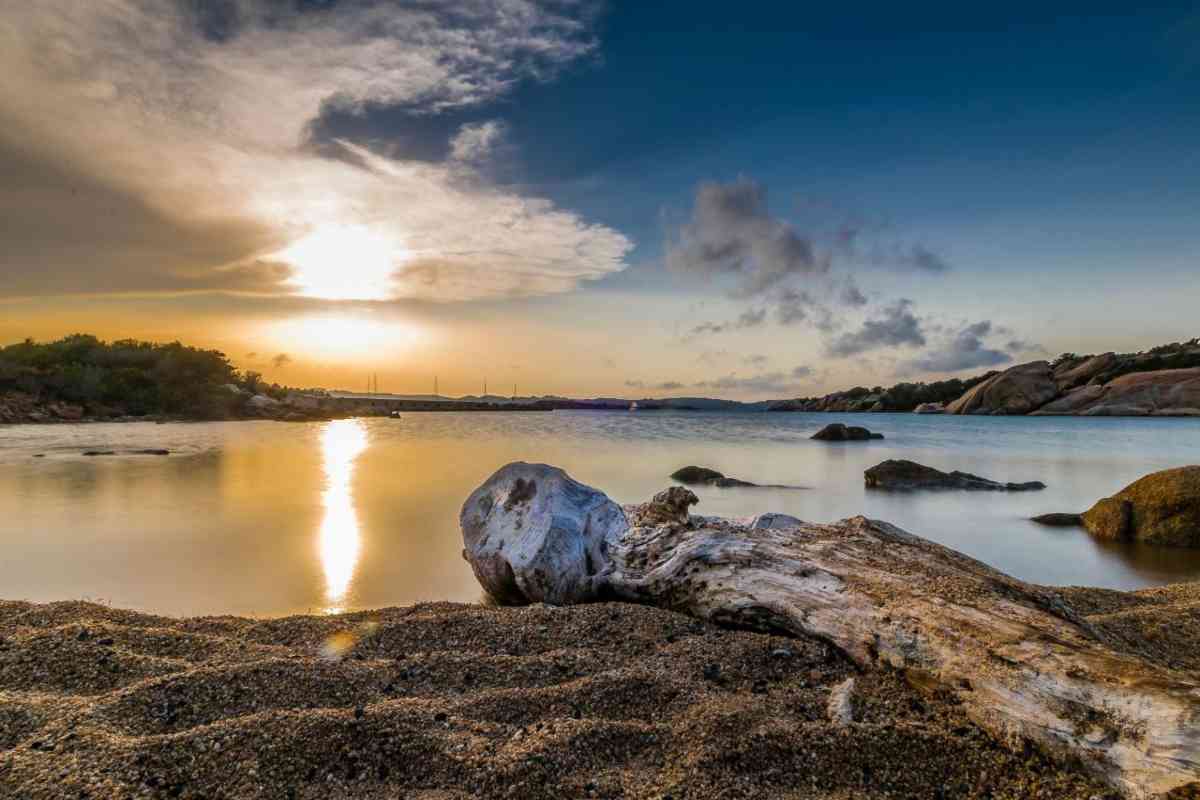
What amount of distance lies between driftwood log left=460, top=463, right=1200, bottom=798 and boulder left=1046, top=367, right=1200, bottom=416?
57052mm

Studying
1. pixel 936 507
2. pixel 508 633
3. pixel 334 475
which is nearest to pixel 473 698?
pixel 508 633

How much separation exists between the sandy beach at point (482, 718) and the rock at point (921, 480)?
9.87 m

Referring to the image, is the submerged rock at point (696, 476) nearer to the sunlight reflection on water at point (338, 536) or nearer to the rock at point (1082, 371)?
the sunlight reflection on water at point (338, 536)

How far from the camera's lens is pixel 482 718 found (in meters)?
2.99

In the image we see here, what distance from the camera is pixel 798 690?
329 cm

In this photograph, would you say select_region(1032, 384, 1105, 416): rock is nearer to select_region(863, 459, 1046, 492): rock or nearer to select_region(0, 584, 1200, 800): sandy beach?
select_region(863, 459, 1046, 492): rock

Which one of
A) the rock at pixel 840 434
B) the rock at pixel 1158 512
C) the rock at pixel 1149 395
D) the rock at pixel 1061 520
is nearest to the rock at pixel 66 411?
the rock at pixel 840 434

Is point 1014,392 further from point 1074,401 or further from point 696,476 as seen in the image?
point 696,476

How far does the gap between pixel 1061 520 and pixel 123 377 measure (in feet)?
148

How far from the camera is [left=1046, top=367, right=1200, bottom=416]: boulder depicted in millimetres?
45906

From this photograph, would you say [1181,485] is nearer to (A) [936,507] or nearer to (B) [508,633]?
(A) [936,507]

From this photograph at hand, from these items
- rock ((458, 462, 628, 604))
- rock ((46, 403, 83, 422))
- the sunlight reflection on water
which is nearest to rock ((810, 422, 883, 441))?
the sunlight reflection on water

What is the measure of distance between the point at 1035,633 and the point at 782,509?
9.01 m

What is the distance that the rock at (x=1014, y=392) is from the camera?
53.1m
